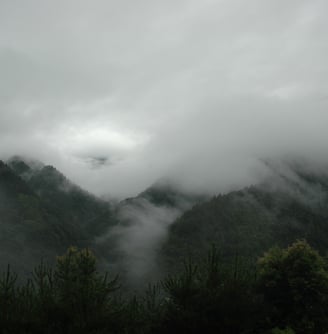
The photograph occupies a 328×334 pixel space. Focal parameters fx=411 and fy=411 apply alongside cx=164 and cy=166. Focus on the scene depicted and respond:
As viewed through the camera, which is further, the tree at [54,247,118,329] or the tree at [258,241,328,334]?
the tree at [258,241,328,334]

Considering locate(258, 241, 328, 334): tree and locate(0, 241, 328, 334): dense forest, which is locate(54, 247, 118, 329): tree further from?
locate(258, 241, 328, 334): tree

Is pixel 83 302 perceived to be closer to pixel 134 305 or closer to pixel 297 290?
pixel 134 305

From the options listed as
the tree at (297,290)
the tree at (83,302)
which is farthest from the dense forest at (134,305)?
the tree at (297,290)

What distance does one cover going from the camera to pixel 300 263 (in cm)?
4384

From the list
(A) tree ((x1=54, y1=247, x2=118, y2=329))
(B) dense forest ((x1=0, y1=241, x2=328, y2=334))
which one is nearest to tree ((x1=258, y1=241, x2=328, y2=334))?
(B) dense forest ((x1=0, y1=241, x2=328, y2=334))

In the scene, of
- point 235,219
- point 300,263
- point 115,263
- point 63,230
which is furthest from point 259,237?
point 300,263

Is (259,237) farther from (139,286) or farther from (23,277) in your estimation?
(23,277)

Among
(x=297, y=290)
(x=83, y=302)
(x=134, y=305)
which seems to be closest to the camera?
(x=83, y=302)

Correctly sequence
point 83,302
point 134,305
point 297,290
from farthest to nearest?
point 297,290
point 134,305
point 83,302

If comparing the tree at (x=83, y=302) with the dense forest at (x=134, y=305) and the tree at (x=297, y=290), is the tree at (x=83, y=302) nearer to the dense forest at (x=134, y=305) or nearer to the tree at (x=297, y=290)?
the dense forest at (x=134, y=305)

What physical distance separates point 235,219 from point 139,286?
82.9 m

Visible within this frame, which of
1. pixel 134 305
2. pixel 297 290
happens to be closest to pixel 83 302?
pixel 134 305

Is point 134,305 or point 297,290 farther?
point 297,290

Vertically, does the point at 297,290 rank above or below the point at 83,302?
below
